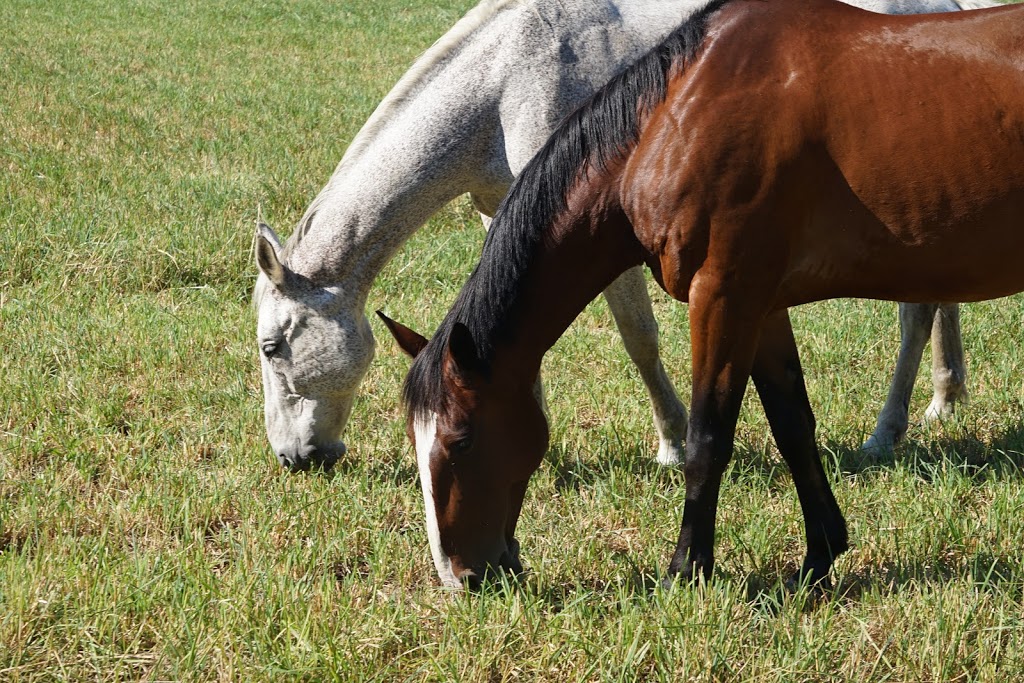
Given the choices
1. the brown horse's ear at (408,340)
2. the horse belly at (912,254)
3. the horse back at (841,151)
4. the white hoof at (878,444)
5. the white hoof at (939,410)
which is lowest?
the white hoof at (939,410)

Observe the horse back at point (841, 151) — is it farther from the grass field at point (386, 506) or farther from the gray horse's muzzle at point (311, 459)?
the gray horse's muzzle at point (311, 459)

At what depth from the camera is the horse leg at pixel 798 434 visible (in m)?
3.48

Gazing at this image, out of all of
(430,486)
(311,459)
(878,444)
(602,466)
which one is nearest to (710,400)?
(430,486)

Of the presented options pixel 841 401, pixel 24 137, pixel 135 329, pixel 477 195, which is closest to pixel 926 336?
pixel 841 401

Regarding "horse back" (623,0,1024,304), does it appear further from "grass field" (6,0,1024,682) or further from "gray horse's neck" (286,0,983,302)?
"gray horse's neck" (286,0,983,302)

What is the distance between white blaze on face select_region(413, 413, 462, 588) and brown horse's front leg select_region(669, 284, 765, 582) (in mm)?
714

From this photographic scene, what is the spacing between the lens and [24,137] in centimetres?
1006

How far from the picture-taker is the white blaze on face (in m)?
3.19

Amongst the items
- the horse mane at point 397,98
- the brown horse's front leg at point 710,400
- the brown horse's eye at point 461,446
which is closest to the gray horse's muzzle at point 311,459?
the horse mane at point 397,98

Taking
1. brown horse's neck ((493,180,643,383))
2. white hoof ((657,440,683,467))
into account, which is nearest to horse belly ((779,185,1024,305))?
brown horse's neck ((493,180,643,383))

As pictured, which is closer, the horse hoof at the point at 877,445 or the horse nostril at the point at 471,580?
the horse nostril at the point at 471,580

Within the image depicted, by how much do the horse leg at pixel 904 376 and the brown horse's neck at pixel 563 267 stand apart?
2.03 meters

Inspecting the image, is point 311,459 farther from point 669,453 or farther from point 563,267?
point 563,267

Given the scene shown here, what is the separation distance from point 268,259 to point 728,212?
200cm
